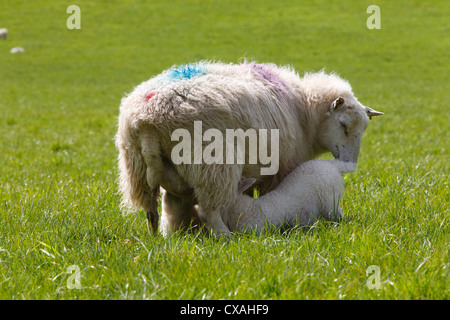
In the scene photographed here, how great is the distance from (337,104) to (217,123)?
135 centimetres

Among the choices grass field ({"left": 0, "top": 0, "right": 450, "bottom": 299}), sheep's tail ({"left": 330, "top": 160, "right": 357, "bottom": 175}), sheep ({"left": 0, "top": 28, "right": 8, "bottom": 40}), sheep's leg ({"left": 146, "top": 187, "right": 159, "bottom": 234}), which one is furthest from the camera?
sheep ({"left": 0, "top": 28, "right": 8, "bottom": 40})

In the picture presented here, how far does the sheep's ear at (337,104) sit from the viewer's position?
4.77 m

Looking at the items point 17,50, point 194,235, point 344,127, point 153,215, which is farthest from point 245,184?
point 17,50

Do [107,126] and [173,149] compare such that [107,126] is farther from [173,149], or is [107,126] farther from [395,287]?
[395,287]

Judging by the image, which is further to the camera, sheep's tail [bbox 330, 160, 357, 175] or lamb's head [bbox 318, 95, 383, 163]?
lamb's head [bbox 318, 95, 383, 163]

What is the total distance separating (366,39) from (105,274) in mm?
31669

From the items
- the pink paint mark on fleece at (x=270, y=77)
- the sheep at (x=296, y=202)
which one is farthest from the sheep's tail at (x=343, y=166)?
the pink paint mark on fleece at (x=270, y=77)

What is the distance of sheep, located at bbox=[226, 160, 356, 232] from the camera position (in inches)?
167

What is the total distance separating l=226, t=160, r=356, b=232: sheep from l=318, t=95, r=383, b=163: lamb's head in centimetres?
27

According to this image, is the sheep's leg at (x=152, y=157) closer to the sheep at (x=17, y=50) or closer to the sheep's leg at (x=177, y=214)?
the sheep's leg at (x=177, y=214)

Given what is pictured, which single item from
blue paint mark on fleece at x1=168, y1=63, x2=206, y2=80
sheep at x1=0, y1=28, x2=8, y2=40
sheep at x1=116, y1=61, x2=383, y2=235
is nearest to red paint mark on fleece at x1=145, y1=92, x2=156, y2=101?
sheep at x1=116, y1=61, x2=383, y2=235

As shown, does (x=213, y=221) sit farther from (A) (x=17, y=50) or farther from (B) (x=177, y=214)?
(A) (x=17, y=50)

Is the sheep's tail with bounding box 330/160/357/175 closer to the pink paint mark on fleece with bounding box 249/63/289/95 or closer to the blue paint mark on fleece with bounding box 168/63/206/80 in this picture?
the pink paint mark on fleece with bounding box 249/63/289/95

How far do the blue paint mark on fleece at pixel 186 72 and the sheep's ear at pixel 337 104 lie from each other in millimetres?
1201
